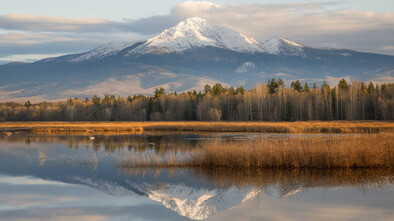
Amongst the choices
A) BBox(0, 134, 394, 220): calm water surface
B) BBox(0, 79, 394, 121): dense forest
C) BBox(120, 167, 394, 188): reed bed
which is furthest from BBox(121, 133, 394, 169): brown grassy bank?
BBox(0, 79, 394, 121): dense forest

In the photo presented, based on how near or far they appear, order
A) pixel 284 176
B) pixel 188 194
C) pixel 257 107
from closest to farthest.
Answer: pixel 188 194 < pixel 284 176 < pixel 257 107

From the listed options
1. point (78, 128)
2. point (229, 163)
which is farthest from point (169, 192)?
point (78, 128)

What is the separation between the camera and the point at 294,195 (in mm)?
18484

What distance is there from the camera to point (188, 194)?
19.0 metres

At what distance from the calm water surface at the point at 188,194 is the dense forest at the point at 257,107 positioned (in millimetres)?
64953

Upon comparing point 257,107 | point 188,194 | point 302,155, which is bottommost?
point 188,194

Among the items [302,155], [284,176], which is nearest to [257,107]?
[302,155]

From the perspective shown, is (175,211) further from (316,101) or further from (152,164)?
(316,101)

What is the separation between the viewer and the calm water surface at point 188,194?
1574 centimetres

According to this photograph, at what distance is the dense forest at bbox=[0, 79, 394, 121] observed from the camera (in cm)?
8800

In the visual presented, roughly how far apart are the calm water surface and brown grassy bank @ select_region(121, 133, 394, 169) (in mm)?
923

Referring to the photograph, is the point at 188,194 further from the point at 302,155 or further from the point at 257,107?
the point at 257,107

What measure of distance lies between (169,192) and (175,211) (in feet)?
10.1

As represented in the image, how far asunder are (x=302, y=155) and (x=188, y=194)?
7.97m
